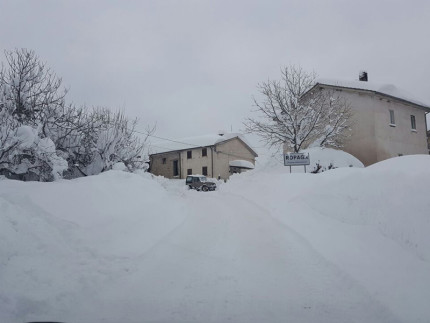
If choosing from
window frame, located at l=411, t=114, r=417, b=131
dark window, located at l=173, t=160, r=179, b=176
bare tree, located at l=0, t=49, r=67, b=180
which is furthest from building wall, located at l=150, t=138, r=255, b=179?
bare tree, located at l=0, t=49, r=67, b=180

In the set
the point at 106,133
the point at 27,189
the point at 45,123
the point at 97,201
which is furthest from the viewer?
the point at 106,133

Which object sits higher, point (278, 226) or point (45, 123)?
point (45, 123)

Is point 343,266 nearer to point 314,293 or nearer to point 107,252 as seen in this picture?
point 314,293

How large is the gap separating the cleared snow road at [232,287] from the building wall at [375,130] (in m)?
18.8

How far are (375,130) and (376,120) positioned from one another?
0.85 metres

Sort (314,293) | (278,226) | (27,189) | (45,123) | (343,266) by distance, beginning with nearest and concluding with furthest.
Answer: (314,293), (343,266), (27,189), (278,226), (45,123)

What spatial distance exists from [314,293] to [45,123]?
10455mm

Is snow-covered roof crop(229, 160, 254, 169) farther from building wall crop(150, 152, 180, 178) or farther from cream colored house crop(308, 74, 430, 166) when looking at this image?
cream colored house crop(308, 74, 430, 166)

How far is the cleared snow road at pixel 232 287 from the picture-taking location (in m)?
3.38

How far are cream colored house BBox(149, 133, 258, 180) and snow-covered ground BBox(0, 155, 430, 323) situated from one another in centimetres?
2589

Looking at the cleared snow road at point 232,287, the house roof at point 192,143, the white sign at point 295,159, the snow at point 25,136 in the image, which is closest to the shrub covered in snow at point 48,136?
the snow at point 25,136

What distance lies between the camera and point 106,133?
41.0 ft

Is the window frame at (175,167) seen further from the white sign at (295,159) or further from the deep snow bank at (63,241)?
the deep snow bank at (63,241)

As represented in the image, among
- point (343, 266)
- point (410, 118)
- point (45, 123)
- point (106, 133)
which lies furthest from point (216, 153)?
point (343, 266)
